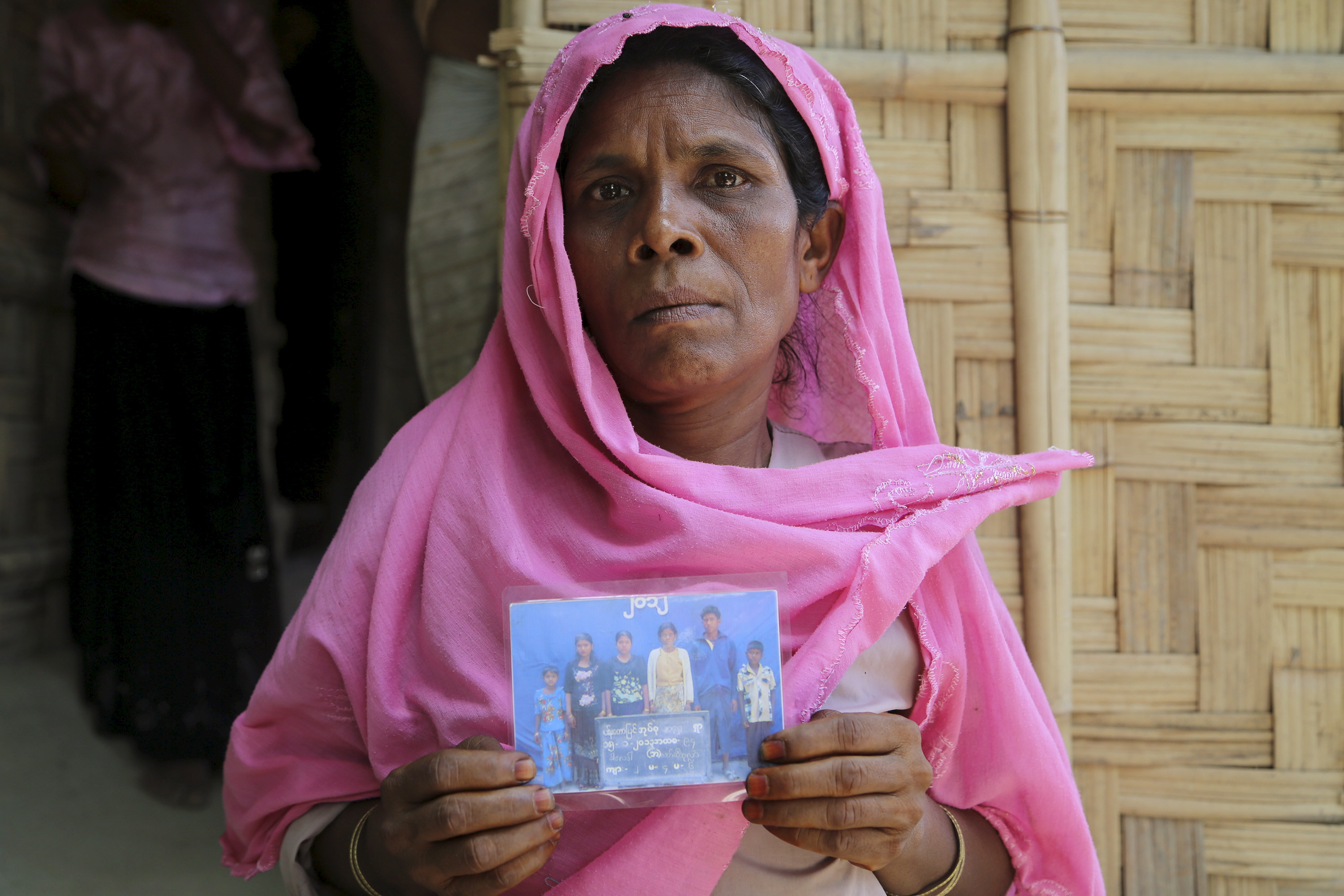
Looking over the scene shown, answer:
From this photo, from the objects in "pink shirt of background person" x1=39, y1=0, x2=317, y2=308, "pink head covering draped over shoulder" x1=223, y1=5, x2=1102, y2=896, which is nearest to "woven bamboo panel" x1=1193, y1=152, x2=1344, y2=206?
"pink head covering draped over shoulder" x1=223, y1=5, x2=1102, y2=896

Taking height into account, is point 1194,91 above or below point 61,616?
above

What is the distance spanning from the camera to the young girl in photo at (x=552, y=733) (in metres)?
1.11

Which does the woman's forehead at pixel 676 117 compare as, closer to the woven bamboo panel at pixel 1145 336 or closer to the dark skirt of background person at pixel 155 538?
the woven bamboo panel at pixel 1145 336

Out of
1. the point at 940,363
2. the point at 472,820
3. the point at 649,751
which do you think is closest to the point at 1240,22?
the point at 940,363

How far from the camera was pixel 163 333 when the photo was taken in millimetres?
2834

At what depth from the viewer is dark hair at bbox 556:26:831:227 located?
1.49 metres

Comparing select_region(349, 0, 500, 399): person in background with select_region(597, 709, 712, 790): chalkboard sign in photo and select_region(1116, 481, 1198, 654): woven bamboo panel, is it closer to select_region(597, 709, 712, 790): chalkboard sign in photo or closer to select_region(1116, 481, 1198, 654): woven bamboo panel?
select_region(597, 709, 712, 790): chalkboard sign in photo

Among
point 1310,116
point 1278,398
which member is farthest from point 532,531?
point 1310,116

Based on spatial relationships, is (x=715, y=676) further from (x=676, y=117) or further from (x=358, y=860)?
(x=676, y=117)

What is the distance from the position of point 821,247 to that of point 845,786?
3.11 ft

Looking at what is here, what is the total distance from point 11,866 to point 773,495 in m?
2.28

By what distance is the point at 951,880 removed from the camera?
141cm

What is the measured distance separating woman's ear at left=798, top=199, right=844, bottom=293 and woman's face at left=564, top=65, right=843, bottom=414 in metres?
0.14

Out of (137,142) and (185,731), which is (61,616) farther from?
(137,142)
